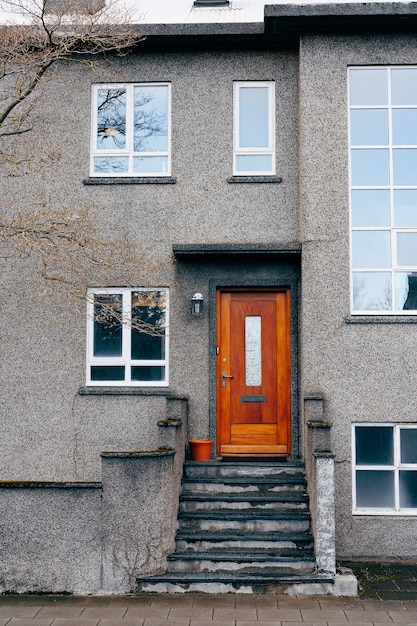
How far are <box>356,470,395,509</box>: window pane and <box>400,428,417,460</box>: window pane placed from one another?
306mm

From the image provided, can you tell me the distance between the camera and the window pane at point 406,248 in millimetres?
9820

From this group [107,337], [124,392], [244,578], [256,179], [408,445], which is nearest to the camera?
[244,578]

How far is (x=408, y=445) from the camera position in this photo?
378 inches

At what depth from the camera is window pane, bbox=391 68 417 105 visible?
392 inches

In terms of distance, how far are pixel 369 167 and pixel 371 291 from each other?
5.82ft

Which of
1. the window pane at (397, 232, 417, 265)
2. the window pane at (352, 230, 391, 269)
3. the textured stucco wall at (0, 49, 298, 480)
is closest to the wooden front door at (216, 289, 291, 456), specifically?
the textured stucco wall at (0, 49, 298, 480)

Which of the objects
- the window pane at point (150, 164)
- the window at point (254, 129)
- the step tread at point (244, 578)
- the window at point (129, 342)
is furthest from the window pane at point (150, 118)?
the step tread at point (244, 578)

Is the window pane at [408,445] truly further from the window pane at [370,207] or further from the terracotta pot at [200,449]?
the window pane at [370,207]

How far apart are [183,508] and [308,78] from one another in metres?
6.14

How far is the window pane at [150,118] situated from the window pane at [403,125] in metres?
3.34

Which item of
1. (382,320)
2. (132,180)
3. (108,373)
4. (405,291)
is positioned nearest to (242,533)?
(108,373)

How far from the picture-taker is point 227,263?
34.0 feet

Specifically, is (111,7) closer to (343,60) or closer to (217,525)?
(343,60)

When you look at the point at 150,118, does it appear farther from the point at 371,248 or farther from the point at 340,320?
the point at 340,320
